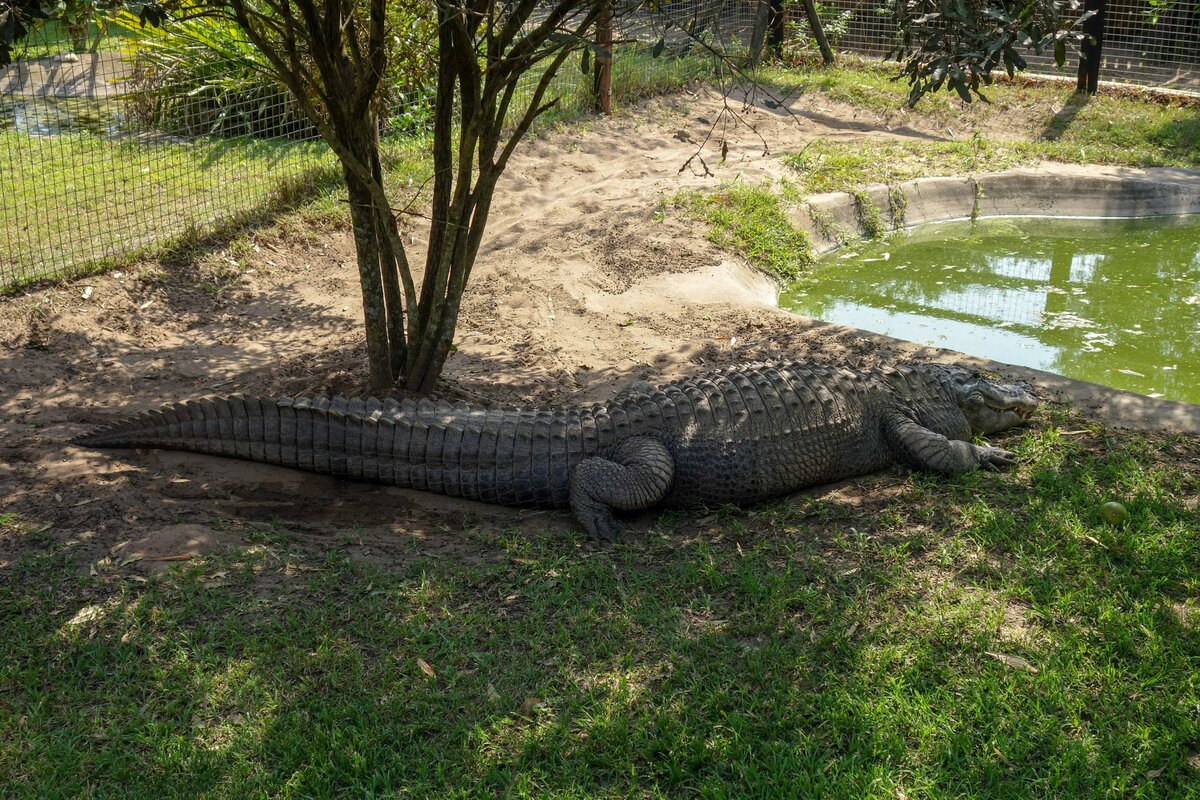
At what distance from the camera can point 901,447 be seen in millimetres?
5188

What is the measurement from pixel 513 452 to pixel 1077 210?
26.4 ft

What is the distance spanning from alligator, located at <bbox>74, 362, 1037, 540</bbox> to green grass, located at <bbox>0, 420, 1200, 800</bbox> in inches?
12.3

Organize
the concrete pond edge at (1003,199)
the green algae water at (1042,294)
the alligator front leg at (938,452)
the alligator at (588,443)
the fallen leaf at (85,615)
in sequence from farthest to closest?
the concrete pond edge at (1003,199)
the green algae water at (1042,294)
the alligator front leg at (938,452)
the alligator at (588,443)
the fallen leaf at (85,615)

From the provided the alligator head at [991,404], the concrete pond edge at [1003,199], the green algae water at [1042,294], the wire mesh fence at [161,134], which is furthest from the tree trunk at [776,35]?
the alligator head at [991,404]

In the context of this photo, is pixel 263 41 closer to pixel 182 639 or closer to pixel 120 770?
pixel 182 639

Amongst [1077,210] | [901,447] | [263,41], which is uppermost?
[263,41]

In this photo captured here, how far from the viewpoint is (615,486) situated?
4648mm

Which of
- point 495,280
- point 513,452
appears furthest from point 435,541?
point 495,280

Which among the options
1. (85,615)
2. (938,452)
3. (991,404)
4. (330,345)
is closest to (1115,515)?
(938,452)

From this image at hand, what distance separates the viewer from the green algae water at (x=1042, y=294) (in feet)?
23.7

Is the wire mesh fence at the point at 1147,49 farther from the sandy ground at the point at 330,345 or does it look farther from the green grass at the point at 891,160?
the sandy ground at the point at 330,345

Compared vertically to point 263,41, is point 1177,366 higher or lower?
lower

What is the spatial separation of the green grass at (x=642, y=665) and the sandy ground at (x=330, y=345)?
0.79 ft

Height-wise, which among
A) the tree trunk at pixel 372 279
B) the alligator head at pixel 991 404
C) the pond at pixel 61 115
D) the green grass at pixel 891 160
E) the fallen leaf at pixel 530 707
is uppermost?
the pond at pixel 61 115
